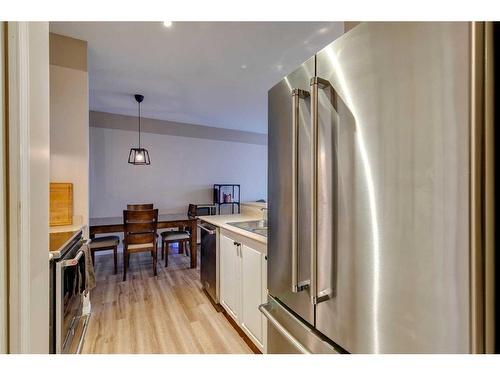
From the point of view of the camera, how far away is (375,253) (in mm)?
646

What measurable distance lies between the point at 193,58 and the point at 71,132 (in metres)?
1.41

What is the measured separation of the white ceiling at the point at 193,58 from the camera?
1.93 metres

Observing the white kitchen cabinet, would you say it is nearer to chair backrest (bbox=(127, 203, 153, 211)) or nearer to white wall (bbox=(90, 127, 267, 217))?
chair backrest (bbox=(127, 203, 153, 211))

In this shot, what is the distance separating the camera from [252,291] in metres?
1.67

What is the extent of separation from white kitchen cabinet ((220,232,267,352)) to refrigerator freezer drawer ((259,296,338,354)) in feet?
1.33

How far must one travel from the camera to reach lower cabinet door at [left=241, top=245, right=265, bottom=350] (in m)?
1.58

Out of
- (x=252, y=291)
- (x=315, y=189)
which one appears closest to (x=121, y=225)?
(x=252, y=291)

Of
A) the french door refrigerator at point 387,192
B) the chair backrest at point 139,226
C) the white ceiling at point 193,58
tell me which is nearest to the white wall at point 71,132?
the white ceiling at point 193,58

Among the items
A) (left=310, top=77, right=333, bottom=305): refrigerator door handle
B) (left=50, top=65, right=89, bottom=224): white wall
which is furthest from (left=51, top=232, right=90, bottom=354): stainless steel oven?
(left=310, top=77, right=333, bottom=305): refrigerator door handle

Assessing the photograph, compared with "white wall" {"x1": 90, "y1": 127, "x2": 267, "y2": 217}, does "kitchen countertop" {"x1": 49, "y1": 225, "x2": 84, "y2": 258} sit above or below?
below

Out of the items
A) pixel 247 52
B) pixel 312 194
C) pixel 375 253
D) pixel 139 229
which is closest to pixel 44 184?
pixel 312 194

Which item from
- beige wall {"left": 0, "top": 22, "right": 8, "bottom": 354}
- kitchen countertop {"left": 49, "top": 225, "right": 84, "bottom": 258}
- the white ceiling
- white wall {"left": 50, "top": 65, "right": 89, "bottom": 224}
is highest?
the white ceiling

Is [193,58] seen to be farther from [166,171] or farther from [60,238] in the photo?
[166,171]
